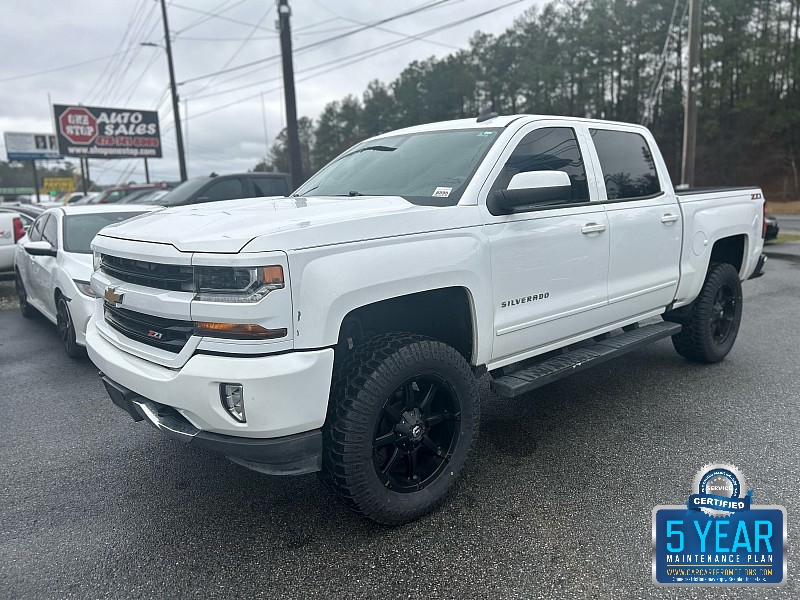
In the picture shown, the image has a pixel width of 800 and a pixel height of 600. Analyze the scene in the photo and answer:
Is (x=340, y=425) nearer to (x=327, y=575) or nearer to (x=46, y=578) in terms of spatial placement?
(x=327, y=575)

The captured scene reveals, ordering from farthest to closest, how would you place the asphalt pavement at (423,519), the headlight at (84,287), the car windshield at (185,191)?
the car windshield at (185,191), the headlight at (84,287), the asphalt pavement at (423,519)

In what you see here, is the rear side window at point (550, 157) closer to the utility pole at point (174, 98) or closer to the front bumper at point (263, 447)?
the front bumper at point (263, 447)

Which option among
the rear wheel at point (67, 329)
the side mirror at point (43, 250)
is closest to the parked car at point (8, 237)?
the side mirror at point (43, 250)

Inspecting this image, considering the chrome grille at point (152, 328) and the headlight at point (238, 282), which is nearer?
the headlight at point (238, 282)

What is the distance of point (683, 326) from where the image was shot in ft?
17.2

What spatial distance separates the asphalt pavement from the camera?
8.44 ft

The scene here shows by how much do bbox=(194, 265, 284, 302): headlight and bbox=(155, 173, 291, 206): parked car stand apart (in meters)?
8.62

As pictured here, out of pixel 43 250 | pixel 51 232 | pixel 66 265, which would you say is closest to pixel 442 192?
pixel 66 265

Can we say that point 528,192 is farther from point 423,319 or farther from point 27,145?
point 27,145

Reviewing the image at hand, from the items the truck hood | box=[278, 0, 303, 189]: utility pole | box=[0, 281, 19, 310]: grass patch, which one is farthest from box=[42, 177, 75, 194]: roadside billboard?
the truck hood

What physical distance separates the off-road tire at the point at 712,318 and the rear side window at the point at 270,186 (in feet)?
26.6

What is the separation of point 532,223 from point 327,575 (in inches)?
83.9

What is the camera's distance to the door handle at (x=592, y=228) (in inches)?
150

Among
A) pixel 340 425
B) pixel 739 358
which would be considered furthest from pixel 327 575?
pixel 739 358
